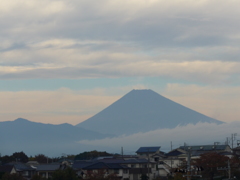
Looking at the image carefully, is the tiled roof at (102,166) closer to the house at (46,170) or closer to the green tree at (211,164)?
the house at (46,170)

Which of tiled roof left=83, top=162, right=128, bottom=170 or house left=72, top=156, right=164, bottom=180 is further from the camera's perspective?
tiled roof left=83, top=162, right=128, bottom=170

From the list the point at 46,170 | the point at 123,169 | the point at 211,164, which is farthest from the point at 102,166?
the point at 211,164

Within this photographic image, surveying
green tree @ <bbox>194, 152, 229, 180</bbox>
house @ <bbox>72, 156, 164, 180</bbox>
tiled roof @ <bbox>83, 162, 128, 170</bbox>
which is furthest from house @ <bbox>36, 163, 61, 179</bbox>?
green tree @ <bbox>194, 152, 229, 180</bbox>

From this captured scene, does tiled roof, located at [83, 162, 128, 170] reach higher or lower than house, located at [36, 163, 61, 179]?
higher

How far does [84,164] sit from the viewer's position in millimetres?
66688

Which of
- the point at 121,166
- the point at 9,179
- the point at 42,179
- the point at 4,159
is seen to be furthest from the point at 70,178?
the point at 4,159

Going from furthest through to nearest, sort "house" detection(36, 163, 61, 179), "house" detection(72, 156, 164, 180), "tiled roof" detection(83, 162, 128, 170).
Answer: "house" detection(36, 163, 61, 179), "tiled roof" detection(83, 162, 128, 170), "house" detection(72, 156, 164, 180)

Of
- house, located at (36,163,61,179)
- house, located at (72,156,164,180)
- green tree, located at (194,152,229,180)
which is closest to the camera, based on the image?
green tree, located at (194,152,229,180)

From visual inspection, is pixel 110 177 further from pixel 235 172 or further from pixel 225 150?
pixel 225 150

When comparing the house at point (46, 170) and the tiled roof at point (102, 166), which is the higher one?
the tiled roof at point (102, 166)

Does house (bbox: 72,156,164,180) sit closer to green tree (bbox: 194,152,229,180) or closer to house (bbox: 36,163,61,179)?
house (bbox: 36,163,61,179)

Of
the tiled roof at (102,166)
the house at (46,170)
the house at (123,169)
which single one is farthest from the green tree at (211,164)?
the house at (46,170)

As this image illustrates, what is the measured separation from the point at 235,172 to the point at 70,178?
19.6 meters

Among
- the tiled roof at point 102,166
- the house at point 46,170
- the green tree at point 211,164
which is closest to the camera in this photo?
the green tree at point 211,164
